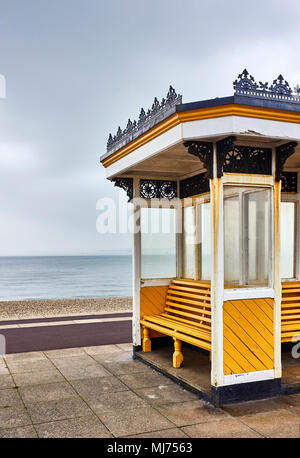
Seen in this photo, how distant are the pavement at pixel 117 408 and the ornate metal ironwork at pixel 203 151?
2.68 meters

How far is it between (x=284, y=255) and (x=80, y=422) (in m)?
4.38

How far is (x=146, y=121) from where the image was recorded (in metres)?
5.70

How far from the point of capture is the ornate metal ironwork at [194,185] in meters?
6.94

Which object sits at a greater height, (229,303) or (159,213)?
(159,213)

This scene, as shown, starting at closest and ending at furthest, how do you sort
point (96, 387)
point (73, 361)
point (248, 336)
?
1. point (248, 336)
2. point (96, 387)
3. point (73, 361)

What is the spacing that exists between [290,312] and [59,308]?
32.7 ft

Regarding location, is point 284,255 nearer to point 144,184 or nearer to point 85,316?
point 144,184

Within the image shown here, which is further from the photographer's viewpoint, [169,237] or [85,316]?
A: [85,316]

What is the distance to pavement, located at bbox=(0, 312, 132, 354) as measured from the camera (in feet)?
27.6

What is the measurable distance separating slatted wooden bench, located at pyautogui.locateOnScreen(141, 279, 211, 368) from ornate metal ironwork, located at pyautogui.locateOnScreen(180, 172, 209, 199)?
1492mm

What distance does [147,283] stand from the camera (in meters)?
7.42

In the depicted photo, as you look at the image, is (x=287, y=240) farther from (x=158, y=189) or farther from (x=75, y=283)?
(x=75, y=283)

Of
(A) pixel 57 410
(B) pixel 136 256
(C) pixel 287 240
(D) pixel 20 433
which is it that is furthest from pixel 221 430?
(C) pixel 287 240
